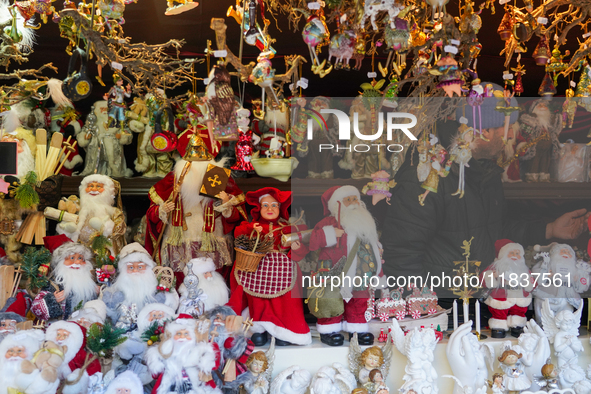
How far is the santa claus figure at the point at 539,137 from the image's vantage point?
381cm

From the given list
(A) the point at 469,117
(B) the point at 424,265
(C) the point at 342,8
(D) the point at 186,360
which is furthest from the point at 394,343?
(C) the point at 342,8

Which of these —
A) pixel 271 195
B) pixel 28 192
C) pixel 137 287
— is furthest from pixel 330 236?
pixel 28 192

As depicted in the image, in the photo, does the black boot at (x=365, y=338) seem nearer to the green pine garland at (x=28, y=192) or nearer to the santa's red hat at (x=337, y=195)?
the santa's red hat at (x=337, y=195)

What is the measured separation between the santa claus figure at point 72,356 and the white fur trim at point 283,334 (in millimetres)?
875

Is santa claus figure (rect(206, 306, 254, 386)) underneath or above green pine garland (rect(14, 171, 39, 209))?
underneath

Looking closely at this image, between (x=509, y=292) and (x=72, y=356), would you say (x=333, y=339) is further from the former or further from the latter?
(x=72, y=356)

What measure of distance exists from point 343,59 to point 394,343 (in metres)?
Result: 1.47

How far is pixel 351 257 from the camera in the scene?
333 cm

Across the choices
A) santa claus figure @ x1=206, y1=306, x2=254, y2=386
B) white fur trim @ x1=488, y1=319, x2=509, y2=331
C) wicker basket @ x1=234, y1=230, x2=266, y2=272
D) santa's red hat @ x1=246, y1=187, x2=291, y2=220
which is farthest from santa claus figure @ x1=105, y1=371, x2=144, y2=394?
white fur trim @ x1=488, y1=319, x2=509, y2=331

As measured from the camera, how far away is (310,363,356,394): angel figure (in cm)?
296

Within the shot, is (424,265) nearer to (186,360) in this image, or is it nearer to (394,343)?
(394,343)

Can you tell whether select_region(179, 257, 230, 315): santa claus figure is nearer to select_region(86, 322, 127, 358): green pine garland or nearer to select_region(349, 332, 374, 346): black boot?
select_region(86, 322, 127, 358): green pine garland

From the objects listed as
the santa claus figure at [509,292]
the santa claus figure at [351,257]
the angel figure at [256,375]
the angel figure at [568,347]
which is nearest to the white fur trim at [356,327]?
the santa claus figure at [351,257]

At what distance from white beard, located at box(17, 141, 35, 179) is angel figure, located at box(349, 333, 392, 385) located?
6.57ft
